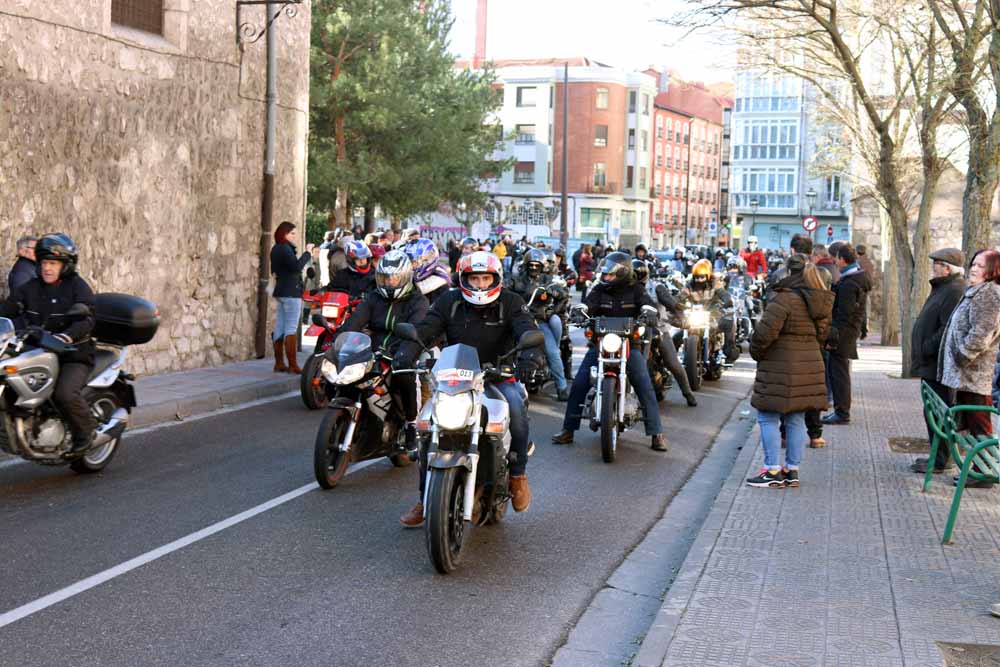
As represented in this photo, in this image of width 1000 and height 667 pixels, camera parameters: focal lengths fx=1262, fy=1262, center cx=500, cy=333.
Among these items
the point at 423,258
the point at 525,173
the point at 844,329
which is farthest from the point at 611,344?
the point at 525,173

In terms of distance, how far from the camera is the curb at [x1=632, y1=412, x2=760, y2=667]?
16.5 feet

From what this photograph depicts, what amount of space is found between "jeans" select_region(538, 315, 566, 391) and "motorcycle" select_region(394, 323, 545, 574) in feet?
23.8

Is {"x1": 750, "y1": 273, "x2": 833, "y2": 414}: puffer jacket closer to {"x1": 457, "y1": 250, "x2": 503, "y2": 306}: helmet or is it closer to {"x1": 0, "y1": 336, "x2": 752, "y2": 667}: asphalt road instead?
{"x1": 0, "y1": 336, "x2": 752, "y2": 667}: asphalt road

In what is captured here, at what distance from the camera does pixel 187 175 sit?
49.6ft

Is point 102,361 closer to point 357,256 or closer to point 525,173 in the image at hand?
point 357,256

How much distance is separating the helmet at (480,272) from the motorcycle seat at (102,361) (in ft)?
9.61

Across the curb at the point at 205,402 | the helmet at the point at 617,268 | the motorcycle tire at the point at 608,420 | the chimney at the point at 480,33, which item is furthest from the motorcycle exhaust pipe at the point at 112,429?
the chimney at the point at 480,33

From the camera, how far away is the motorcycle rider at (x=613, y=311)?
10.9m

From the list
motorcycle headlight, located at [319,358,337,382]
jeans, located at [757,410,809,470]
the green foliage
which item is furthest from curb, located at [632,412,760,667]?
the green foliage

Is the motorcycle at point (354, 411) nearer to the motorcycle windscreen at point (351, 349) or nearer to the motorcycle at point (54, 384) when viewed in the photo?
the motorcycle windscreen at point (351, 349)

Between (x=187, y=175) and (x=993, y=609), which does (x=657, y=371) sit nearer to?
(x=187, y=175)

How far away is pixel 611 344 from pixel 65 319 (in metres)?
4.29

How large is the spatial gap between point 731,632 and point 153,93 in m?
11.1

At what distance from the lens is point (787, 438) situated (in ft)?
29.5
